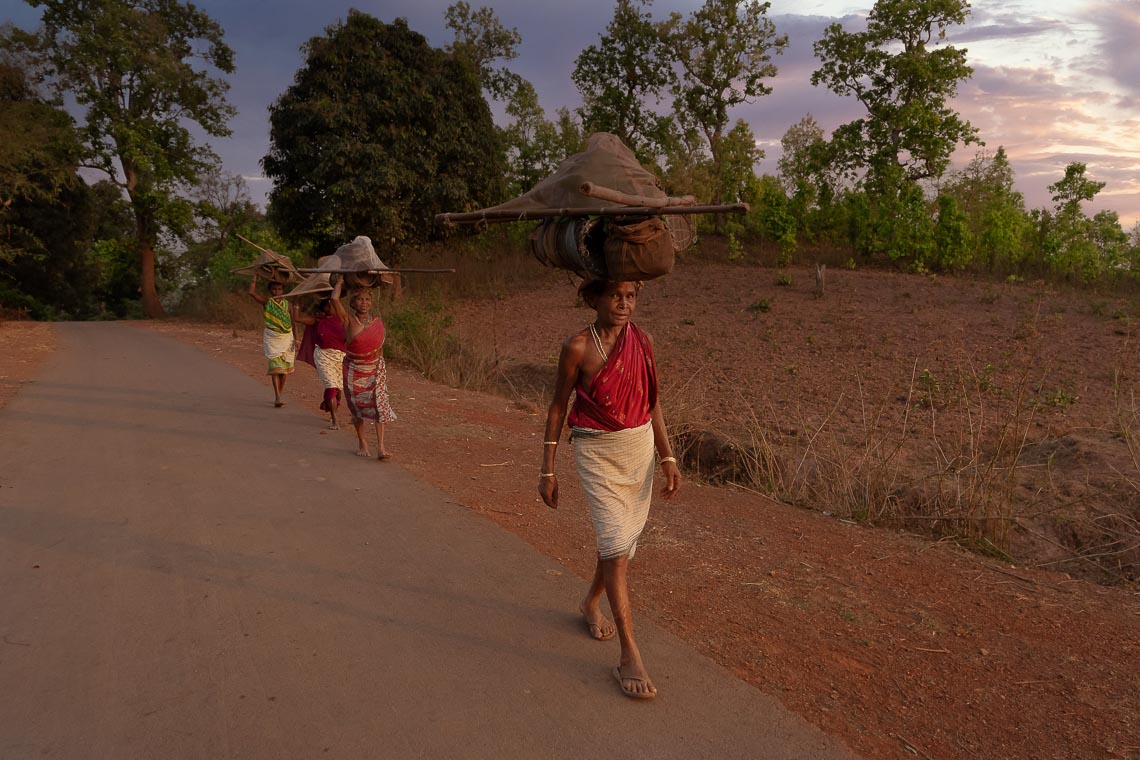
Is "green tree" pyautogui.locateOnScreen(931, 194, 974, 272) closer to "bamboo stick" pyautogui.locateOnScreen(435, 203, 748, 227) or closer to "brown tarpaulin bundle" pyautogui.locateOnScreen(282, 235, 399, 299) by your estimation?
"brown tarpaulin bundle" pyautogui.locateOnScreen(282, 235, 399, 299)

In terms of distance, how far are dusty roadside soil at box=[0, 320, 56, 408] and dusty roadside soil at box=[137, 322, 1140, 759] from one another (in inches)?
301

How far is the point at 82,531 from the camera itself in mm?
5152

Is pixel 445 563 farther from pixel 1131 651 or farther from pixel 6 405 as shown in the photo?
pixel 6 405

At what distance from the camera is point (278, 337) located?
389 inches

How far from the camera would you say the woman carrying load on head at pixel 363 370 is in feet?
24.0

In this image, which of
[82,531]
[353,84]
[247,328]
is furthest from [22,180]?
[82,531]

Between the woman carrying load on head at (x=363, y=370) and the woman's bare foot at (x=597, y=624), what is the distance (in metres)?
3.81

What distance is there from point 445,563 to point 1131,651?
368 cm

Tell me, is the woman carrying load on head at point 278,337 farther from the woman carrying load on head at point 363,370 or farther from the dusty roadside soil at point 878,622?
the dusty roadside soil at point 878,622

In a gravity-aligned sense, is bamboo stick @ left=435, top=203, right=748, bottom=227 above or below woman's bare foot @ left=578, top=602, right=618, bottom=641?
above

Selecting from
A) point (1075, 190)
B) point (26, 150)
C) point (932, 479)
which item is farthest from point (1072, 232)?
point (26, 150)

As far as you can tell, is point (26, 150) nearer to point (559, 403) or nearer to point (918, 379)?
point (918, 379)

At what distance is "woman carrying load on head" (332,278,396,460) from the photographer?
24.0ft

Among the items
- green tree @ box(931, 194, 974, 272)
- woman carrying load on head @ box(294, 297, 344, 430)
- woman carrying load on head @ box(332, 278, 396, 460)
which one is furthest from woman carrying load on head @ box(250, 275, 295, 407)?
green tree @ box(931, 194, 974, 272)
